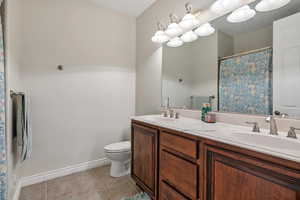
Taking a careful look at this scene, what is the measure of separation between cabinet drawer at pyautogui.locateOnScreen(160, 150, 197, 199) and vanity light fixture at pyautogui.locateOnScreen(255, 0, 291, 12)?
1.38 m

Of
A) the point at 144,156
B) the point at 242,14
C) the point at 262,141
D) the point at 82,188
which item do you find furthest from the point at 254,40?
the point at 82,188

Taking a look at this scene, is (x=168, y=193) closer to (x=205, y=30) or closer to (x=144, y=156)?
(x=144, y=156)

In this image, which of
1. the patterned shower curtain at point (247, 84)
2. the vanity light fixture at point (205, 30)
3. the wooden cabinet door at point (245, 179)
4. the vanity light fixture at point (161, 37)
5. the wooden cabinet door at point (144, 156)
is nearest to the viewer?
the wooden cabinet door at point (245, 179)

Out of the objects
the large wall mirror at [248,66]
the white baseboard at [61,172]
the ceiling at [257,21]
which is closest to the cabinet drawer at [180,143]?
the large wall mirror at [248,66]

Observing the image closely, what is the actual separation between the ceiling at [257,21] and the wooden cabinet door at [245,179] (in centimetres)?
113

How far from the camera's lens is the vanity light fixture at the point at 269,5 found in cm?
114

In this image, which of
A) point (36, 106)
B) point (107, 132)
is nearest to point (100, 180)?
point (107, 132)

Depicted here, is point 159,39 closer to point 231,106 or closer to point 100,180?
point 231,106

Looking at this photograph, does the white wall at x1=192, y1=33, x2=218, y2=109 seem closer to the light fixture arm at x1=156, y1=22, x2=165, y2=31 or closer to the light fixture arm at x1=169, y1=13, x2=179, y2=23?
the light fixture arm at x1=169, y1=13, x2=179, y2=23

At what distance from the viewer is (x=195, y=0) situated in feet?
5.62

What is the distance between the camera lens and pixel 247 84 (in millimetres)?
1317

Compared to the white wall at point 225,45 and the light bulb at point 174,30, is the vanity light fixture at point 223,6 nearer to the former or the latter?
the white wall at point 225,45

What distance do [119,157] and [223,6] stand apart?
6.90 feet

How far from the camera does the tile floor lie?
1.67 meters
